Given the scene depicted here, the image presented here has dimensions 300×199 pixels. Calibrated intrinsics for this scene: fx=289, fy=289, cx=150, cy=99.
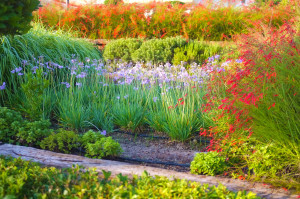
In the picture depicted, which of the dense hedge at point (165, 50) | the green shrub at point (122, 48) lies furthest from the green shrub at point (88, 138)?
the green shrub at point (122, 48)

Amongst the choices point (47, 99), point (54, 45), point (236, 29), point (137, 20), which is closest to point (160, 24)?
point (137, 20)

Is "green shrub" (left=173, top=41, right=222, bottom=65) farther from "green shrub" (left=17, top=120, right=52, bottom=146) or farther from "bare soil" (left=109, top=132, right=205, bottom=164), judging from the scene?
"green shrub" (left=17, top=120, right=52, bottom=146)

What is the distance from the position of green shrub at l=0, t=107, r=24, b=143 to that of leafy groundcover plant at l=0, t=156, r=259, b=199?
1.37 m

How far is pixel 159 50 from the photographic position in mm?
7688

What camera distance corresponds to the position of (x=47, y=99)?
448 centimetres

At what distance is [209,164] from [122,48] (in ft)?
19.5

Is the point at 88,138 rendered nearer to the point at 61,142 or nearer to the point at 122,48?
the point at 61,142

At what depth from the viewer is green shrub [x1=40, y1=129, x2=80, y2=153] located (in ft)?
10.3

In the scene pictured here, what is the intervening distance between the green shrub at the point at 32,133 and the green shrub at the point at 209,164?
1.74 meters

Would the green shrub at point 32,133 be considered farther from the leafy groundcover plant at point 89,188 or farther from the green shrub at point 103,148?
the leafy groundcover plant at point 89,188

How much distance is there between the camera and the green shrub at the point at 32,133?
3226mm

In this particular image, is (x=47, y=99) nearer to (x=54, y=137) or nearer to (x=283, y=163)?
(x=54, y=137)

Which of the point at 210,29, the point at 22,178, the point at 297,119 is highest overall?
the point at 210,29

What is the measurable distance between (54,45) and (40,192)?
15.7 feet
